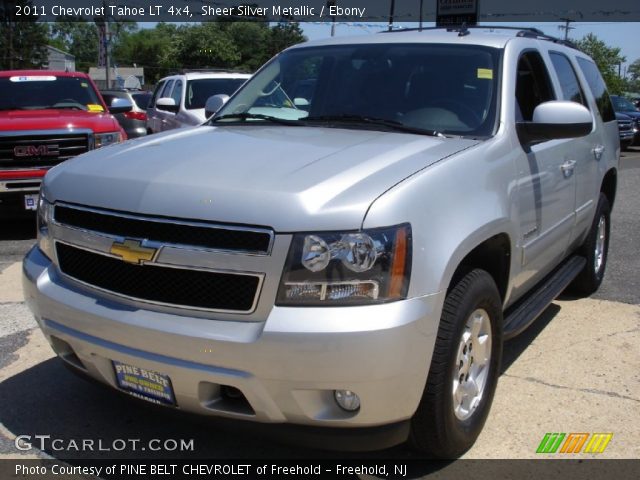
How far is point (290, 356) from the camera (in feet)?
8.24

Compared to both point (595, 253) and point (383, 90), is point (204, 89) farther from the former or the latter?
point (383, 90)

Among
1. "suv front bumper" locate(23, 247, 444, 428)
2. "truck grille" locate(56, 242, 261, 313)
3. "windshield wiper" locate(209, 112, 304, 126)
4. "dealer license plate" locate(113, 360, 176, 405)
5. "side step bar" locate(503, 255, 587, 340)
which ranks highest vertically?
"windshield wiper" locate(209, 112, 304, 126)

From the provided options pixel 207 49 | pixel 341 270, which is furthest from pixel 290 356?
pixel 207 49

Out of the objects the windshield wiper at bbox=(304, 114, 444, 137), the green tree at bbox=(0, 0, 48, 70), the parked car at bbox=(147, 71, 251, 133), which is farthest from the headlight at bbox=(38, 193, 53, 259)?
the green tree at bbox=(0, 0, 48, 70)

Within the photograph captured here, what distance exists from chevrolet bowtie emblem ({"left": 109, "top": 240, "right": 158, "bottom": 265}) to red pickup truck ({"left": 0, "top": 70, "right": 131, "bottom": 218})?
518 cm

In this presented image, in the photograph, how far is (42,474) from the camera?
3070 millimetres

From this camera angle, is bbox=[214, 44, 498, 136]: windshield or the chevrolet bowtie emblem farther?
bbox=[214, 44, 498, 136]: windshield

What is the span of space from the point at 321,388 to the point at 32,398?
1.99 meters

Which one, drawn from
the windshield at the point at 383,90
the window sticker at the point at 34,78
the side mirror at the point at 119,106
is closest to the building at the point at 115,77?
the window sticker at the point at 34,78

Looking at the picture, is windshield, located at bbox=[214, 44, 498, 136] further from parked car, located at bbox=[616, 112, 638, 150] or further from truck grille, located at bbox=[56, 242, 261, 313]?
parked car, located at bbox=[616, 112, 638, 150]

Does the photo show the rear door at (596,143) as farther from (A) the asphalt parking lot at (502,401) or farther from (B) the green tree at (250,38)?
(B) the green tree at (250,38)

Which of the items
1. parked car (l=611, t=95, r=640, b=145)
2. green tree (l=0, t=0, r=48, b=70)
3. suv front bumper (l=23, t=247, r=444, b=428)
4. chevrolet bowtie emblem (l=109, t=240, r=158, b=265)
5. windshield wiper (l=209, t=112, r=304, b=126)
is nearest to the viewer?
suv front bumper (l=23, t=247, r=444, b=428)

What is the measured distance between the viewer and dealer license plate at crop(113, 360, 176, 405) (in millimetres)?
2803

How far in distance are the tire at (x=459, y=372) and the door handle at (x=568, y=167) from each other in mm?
1323
